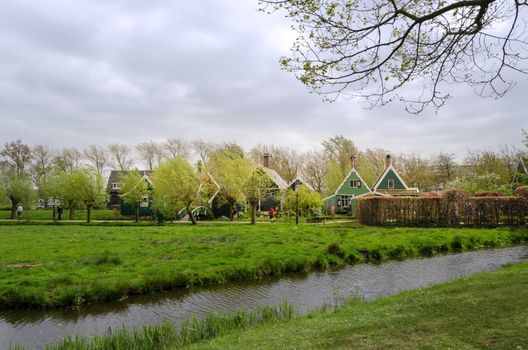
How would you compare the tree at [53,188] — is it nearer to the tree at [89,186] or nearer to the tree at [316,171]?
the tree at [89,186]

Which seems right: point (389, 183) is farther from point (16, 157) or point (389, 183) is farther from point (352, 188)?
point (16, 157)

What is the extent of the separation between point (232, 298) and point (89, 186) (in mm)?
33371

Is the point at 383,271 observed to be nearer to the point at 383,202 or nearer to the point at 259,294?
the point at 259,294

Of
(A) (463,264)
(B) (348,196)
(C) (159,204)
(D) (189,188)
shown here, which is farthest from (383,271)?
(B) (348,196)

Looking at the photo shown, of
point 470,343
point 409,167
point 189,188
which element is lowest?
point 470,343

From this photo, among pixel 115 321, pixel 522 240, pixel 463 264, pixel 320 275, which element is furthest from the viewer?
pixel 522 240

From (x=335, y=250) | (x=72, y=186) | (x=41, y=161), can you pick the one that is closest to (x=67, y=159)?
(x=41, y=161)

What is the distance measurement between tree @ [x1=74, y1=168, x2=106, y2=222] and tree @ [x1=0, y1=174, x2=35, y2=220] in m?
10.7

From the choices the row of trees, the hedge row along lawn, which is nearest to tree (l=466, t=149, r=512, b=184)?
the row of trees

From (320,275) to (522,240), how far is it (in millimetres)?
17334

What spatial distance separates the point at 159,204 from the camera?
38.6 meters

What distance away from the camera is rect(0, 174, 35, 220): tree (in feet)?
156

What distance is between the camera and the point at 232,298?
12750 millimetres

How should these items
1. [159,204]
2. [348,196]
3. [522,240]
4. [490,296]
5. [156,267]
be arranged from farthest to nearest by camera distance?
[348,196]
[159,204]
[522,240]
[156,267]
[490,296]
